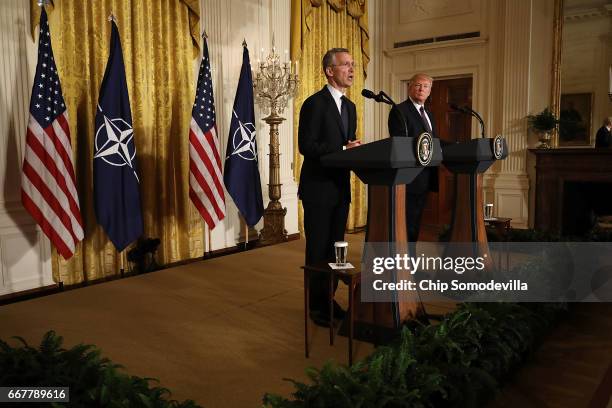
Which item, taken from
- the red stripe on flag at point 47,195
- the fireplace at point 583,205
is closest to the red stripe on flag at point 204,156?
the red stripe on flag at point 47,195

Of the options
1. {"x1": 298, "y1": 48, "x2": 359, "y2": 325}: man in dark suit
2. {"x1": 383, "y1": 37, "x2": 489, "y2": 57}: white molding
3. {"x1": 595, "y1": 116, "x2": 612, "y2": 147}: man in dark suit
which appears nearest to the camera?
{"x1": 298, "y1": 48, "x2": 359, "y2": 325}: man in dark suit

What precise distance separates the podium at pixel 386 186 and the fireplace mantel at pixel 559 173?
4328 mm

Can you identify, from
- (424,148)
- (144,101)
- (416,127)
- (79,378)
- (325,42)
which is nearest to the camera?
(79,378)

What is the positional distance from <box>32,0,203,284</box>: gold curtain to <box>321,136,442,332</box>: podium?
2.70 m

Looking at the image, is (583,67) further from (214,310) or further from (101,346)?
(101,346)

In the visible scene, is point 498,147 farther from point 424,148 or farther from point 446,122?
point 446,122

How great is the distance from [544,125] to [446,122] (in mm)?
1603

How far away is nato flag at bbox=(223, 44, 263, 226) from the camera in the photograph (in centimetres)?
518

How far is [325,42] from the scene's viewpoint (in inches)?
269


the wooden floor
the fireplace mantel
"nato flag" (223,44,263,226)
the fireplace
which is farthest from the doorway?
the wooden floor

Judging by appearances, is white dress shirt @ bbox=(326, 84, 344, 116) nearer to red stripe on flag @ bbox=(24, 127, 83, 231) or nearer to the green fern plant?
the green fern plant

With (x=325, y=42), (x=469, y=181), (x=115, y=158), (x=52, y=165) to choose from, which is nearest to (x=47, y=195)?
(x=52, y=165)

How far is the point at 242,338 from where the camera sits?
2930mm

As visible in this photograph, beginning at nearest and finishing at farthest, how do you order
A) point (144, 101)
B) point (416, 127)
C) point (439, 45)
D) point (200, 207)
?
point (416, 127)
point (144, 101)
point (200, 207)
point (439, 45)
